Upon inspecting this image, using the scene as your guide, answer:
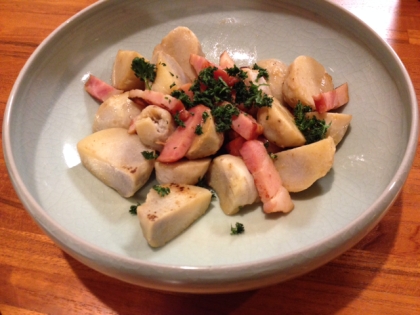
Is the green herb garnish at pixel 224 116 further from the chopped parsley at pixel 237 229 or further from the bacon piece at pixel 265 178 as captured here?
the chopped parsley at pixel 237 229

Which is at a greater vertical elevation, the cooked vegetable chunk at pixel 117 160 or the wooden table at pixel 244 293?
the cooked vegetable chunk at pixel 117 160

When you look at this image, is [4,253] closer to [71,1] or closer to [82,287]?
[82,287]

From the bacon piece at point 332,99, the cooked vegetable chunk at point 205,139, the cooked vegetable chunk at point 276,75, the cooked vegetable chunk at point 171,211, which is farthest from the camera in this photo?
the cooked vegetable chunk at point 276,75

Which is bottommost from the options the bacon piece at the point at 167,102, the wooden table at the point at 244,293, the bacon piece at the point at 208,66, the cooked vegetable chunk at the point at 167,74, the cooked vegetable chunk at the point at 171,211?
the wooden table at the point at 244,293

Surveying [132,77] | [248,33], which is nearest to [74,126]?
[132,77]

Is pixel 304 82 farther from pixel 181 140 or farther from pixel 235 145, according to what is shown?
pixel 181 140

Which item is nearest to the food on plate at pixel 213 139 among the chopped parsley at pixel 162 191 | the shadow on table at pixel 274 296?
the chopped parsley at pixel 162 191
